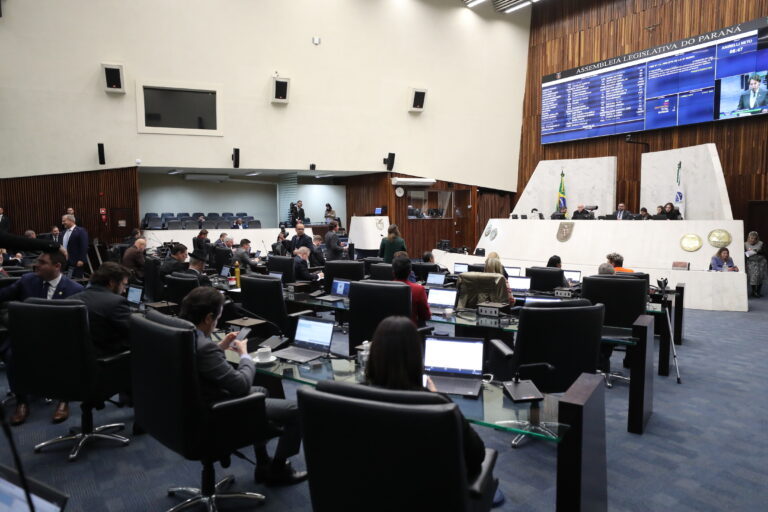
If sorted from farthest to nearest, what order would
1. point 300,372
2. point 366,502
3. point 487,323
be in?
point 487,323 < point 300,372 < point 366,502

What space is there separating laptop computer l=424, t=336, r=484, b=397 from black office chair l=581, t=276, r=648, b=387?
2.53 metres

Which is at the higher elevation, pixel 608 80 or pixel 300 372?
pixel 608 80

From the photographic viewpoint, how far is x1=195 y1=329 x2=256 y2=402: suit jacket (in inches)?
100

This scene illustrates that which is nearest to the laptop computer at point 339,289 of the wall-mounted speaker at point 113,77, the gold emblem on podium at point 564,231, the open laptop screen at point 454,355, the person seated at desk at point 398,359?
the open laptop screen at point 454,355

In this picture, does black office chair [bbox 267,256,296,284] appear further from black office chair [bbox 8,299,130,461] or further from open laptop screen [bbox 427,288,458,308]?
black office chair [bbox 8,299,130,461]

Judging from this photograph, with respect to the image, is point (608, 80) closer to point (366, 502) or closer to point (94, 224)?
point (94, 224)

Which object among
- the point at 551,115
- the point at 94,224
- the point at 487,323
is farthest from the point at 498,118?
the point at 487,323

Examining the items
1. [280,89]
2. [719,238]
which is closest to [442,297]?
[719,238]

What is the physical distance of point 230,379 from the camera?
2.62 metres

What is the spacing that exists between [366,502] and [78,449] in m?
2.71

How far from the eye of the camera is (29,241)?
3.66 ft

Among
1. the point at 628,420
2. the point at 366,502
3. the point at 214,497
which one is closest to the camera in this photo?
the point at 366,502

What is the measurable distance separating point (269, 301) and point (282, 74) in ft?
34.6

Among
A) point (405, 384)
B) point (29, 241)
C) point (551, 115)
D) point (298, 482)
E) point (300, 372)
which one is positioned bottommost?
point (298, 482)
